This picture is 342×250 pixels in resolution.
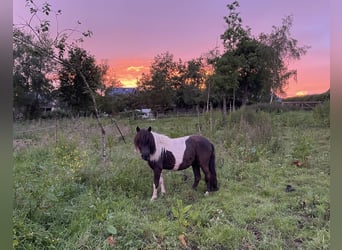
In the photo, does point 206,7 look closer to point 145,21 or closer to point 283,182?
point 145,21

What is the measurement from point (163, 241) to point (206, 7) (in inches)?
65.1

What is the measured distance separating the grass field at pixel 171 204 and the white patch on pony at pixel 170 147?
0.42 meters

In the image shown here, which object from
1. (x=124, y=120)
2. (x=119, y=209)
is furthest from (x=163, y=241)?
(x=124, y=120)

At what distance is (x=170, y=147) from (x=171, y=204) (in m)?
0.66

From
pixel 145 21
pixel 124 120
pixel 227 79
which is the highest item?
pixel 227 79

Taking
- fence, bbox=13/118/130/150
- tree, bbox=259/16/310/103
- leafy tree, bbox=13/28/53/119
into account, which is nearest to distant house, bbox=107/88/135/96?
fence, bbox=13/118/130/150

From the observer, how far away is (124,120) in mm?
7375

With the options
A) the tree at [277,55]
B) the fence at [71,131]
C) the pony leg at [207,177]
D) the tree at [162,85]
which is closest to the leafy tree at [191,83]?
the tree at [162,85]

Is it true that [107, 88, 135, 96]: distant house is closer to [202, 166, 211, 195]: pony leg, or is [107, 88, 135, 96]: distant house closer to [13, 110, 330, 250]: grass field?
[13, 110, 330, 250]: grass field

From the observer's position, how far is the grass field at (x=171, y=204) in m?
1.96

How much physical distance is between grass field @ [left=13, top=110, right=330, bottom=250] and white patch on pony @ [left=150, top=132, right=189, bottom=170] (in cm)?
42

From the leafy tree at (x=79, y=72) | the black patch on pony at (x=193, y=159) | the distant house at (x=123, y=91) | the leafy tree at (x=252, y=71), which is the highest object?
the leafy tree at (x=252, y=71)

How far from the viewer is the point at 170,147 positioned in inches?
123

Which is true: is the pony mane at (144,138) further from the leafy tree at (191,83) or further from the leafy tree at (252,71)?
the leafy tree at (252,71)
